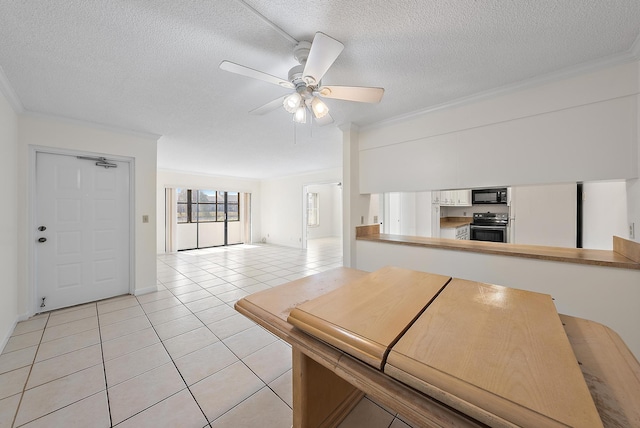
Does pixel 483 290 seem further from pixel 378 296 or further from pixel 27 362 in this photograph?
pixel 27 362

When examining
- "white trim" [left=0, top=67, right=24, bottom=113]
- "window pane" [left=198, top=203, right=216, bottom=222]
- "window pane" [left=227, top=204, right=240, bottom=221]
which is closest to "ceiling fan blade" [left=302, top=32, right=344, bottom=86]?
"white trim" [left=0, top=67, right=24, bottom=113]

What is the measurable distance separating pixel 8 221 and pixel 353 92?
346 cm

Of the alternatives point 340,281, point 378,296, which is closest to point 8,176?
point 340,281

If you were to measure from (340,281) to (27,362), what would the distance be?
2659mm

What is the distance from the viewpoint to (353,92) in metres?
1.64

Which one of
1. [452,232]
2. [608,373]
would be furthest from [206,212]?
[608,373]

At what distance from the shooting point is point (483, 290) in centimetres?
108

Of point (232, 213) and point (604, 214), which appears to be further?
point (232, 213)

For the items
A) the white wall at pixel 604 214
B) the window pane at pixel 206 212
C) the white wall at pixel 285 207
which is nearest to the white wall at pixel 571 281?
the white wall at pixel 604 214

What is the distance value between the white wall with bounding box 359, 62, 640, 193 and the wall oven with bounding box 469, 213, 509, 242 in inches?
117

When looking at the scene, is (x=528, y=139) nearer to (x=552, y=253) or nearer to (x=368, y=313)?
(x=552, y=253)

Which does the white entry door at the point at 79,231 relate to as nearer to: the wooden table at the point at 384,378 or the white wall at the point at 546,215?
the wooden table at the point at 384,378

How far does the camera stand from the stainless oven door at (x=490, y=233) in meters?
4.57

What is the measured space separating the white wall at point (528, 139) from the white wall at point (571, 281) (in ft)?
2.37
